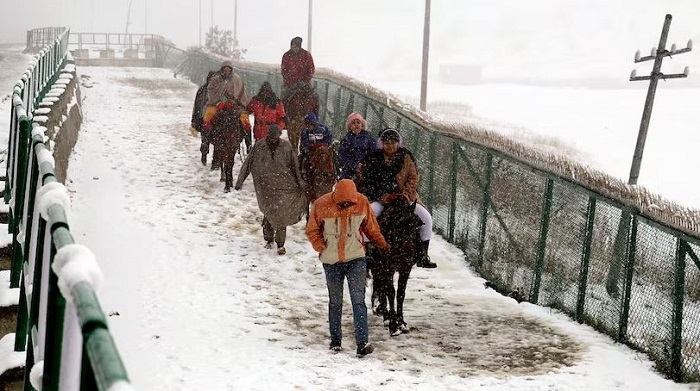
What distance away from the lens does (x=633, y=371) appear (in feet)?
27.5

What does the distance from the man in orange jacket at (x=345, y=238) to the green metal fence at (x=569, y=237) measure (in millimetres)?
2736

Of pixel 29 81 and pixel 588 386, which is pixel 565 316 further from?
pixel 29 81

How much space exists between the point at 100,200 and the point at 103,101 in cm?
1416

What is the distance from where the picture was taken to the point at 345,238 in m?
8.01

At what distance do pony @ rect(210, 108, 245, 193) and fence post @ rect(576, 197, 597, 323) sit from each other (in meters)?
6.67

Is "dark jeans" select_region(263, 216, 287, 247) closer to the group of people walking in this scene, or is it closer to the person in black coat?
the group of people walking

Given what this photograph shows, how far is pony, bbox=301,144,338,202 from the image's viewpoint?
1212 centimetres

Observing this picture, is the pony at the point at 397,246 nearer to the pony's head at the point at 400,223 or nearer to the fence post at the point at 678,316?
the pony's head at the point at 400,223

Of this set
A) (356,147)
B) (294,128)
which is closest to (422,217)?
(356,147)

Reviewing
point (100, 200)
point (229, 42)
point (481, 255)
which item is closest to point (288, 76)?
point (100, 200)

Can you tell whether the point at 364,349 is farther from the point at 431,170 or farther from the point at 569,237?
the point at 431,170

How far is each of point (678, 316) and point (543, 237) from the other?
2.82 m

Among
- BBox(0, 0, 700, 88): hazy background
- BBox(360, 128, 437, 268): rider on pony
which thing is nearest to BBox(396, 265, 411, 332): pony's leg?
BBox(360, 128, 437, 268): rider on pony

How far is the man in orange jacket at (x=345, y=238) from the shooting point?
802 centimetres
